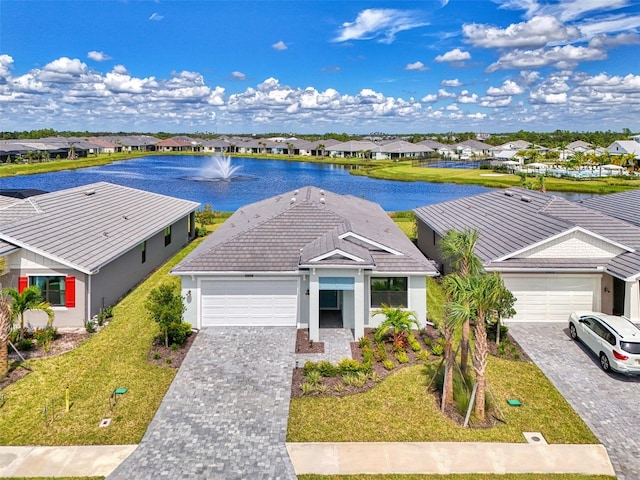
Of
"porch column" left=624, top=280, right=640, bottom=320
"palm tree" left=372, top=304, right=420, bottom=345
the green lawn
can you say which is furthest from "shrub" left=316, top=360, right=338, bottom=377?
"porch column" left=624, top=280, right=640, bottom=320

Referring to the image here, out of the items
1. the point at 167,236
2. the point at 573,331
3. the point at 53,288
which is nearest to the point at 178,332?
the point at 53,288

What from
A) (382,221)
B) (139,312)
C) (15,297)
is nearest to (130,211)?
(139,312)

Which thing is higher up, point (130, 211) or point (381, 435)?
point (130, 211)

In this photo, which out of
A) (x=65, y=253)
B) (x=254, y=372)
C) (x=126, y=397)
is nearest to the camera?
(x=126, y=397)

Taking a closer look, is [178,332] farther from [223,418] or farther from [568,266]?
[568,266]

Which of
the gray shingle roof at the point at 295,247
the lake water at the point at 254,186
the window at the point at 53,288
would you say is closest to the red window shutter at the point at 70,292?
the window at the point at 53,288

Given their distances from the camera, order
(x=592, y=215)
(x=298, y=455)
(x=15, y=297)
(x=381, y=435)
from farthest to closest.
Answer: (x=592, y=215), (x=15, y=297), (x=381, y=435), (x=298, y=455)

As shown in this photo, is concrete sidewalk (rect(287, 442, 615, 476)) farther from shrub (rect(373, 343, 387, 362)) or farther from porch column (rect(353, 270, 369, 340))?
porch column (rect(353, 270, 369, 340))

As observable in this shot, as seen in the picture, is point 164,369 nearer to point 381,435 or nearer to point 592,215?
point 381,435
